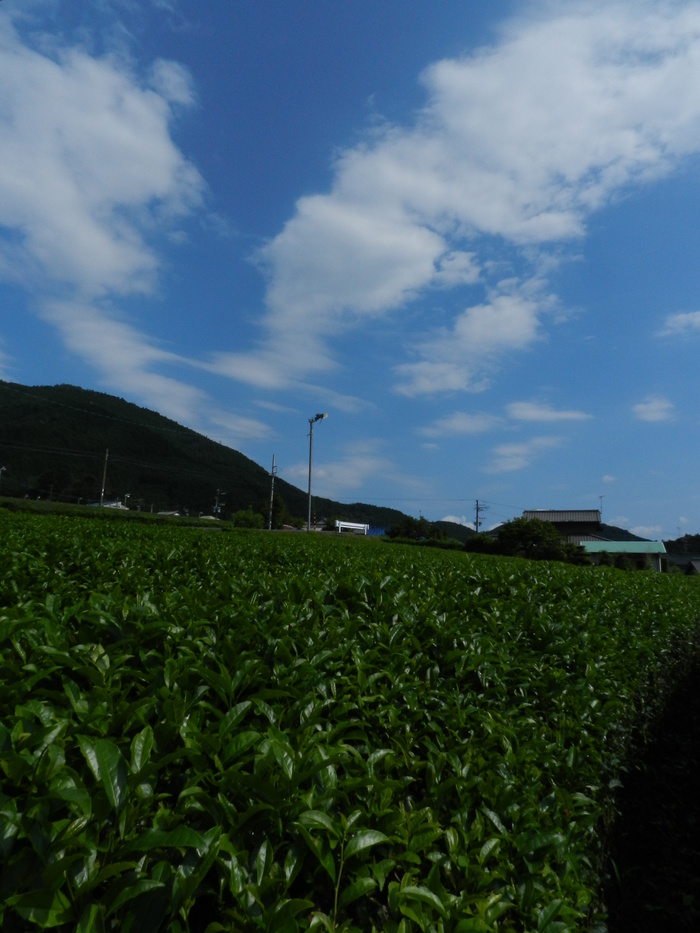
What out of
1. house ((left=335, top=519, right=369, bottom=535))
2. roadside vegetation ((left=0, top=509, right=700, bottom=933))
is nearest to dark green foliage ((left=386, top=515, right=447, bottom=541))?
house ((left=335, top=519, right=369, bottom=535))

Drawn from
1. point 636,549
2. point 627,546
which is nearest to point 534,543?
point 636,549

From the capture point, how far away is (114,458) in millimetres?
70125

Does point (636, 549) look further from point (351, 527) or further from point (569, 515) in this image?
point (351, 527)

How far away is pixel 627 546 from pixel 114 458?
54.8 meters

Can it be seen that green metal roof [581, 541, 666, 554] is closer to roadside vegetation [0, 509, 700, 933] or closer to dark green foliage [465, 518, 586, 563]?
dark green foliage [465, 518, 586, 563]

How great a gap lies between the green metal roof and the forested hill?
1220 inches

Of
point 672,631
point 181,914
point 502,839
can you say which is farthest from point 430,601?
point 672,631

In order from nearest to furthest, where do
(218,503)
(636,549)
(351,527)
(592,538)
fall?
(636,549) → (592,538) → (351,527) → (218,503)

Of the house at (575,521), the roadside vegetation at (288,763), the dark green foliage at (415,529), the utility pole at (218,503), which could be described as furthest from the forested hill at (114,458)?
the roadside vegetation at (288,763)

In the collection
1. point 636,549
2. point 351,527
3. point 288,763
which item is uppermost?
point 351,527

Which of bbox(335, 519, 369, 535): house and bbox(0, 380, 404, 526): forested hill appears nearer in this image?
bbox(335, 519, 369, 535): house

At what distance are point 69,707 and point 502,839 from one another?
146 cm

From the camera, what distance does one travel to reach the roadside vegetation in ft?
4.44

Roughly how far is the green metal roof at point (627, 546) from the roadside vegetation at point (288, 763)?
47336mm
